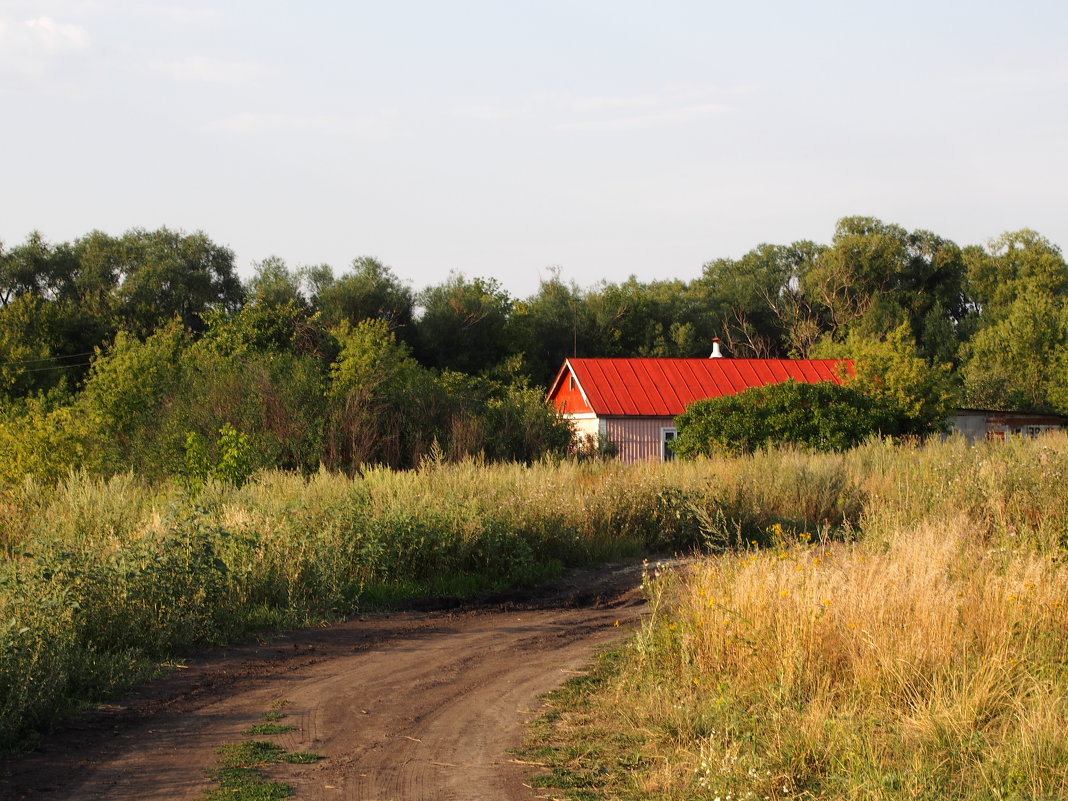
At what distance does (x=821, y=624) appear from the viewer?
7309 mm

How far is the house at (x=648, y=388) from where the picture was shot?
36781 mm

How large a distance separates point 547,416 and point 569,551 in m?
14.0

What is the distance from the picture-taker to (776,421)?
30.0 metres

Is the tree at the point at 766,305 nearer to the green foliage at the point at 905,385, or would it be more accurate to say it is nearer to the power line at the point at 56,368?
the green foliage at the point at 905,385

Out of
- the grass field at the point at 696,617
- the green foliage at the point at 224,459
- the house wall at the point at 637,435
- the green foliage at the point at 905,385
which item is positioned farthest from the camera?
the house wall at the point at 637,435

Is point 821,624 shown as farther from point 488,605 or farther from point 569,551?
point 569,551

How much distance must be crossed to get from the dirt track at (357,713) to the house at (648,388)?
78.1 ft

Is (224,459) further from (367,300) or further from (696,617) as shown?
(367,300)

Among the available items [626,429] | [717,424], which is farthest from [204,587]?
[626,429]

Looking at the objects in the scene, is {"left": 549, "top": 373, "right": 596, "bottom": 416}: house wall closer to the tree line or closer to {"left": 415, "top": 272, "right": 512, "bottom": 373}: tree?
the tree line

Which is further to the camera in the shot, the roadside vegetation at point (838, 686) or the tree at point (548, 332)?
the tree at point (548, 332)

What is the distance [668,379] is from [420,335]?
19907 mm

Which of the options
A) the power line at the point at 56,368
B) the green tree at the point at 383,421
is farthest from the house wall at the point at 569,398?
the power line at the point at 56,368

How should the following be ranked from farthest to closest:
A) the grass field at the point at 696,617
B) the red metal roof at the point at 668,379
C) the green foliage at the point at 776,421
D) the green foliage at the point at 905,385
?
the red metal roof at the point at 668,379 < the green foliage at the point at 905,385 < the green foliage at the point at 776,421 < the grass field at the point at 696,617
